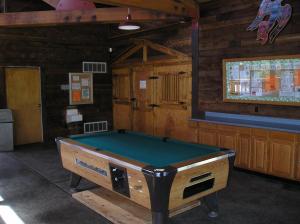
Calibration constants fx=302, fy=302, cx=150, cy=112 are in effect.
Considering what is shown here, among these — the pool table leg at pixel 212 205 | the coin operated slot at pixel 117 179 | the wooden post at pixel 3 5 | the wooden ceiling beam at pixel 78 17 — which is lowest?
the pool table leg at pixel 212 205

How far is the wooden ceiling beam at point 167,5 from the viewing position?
3.91 meters

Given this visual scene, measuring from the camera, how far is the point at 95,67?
7484 millimetres

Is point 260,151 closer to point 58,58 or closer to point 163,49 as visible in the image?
point 163,49

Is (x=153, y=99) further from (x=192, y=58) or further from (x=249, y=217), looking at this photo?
(x=249, y=217)

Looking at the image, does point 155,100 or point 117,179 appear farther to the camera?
point 155,100

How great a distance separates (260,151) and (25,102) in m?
4.86

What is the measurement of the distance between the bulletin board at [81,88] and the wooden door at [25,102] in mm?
773

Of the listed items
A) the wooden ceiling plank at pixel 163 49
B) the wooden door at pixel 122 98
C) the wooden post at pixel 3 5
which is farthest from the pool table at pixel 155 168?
the wooden door at pixel 122 98

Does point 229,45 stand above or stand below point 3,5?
below

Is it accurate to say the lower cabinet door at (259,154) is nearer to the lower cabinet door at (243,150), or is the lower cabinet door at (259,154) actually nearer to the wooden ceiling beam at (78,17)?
the lower cabinet door at (243,150)

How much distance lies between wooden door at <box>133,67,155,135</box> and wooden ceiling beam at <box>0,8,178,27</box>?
171 centimetres

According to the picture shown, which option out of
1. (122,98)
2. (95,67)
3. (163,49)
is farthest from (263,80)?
(95,67)

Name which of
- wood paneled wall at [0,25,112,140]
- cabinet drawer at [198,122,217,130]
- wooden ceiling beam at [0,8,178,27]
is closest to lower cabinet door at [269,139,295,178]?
cabinet drawer at [198,122,217,130]

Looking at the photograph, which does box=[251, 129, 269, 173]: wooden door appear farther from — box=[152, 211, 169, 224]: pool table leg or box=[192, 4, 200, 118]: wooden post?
box=[152, 211, 169, 224]: pool table leg
